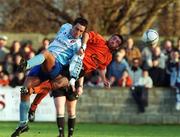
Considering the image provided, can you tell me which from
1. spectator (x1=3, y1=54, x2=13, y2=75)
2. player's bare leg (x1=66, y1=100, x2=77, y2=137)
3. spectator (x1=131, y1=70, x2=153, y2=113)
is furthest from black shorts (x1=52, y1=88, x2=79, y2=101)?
spectator (x1=3, y1=54, x2=13, y2=75)

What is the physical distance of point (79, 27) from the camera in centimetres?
1653

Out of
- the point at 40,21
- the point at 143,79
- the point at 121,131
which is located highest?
the point at 40,21

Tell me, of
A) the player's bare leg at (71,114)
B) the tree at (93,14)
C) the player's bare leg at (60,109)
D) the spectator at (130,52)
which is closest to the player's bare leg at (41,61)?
the player's bare leg at (60,109)

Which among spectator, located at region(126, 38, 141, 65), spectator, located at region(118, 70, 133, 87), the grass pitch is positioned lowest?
the grass pitch

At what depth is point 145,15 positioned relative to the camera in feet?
99.5

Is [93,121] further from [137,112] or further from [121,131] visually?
[121,131]

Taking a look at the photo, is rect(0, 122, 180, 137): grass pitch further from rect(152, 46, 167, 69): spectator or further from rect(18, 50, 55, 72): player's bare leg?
rect(18, 50, 55, 72): player's bare leg

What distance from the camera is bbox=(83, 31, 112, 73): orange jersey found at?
1728 cm

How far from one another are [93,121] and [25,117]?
7.06 m

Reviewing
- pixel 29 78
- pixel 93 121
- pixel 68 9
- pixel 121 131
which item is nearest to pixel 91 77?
pixel 93 121

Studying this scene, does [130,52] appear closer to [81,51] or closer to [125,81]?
[125,81]

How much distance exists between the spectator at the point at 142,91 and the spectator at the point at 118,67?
1.84ft

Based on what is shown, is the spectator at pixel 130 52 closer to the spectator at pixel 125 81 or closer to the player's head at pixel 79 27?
the spectator at pixel 125 81

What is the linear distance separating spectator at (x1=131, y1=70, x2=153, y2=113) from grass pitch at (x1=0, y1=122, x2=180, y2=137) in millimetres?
914
